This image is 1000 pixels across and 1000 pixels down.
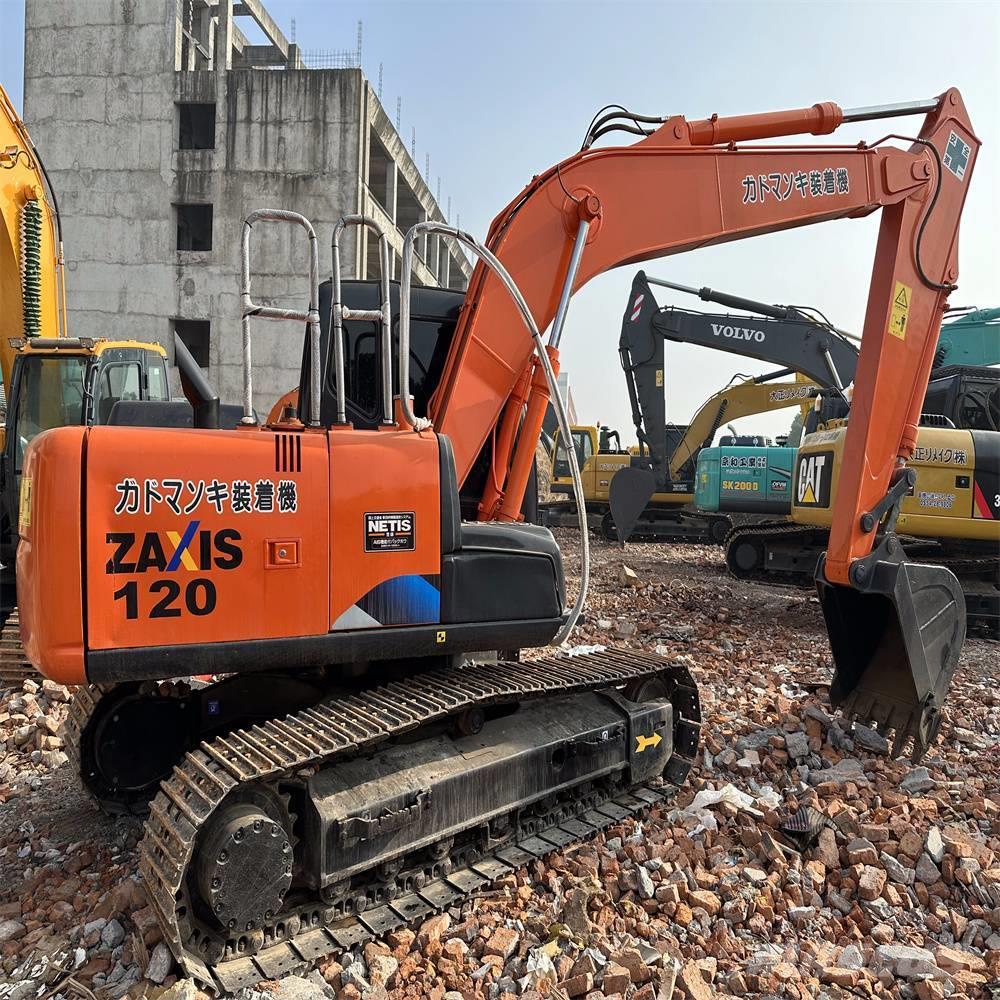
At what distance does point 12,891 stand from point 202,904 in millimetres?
1144

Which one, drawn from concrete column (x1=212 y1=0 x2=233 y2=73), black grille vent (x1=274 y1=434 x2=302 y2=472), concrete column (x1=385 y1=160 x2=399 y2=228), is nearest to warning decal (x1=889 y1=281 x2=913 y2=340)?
black grille vent (x1=274 y1=434 x2=302 y2=472)

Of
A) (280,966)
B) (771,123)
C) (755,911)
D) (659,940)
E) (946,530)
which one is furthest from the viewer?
(946,530)

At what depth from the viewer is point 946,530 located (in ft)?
25.8

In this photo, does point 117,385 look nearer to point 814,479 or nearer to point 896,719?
point 814,479

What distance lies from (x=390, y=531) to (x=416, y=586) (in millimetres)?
241

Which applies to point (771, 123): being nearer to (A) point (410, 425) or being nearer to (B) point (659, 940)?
(A) point (410, 425)

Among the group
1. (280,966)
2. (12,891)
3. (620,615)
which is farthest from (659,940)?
(620,615)

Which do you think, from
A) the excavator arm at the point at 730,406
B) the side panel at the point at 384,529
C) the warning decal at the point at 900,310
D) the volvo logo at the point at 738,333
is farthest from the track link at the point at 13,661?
the excavator arm at the point at 730,406

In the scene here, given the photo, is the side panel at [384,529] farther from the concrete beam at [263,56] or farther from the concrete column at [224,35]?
the concrete beam at [263,56]

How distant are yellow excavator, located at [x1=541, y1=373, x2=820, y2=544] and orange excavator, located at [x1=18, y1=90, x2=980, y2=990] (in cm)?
1043

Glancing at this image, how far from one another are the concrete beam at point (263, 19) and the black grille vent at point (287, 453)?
27.8 meters

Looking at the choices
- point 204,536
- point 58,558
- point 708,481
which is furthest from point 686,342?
point 58,558

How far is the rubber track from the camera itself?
2.60m

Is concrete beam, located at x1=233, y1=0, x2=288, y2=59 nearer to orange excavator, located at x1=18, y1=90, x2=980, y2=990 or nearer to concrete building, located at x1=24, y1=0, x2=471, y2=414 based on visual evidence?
concrete building, located at x1=24, y1=0, x2=471, y2=414
